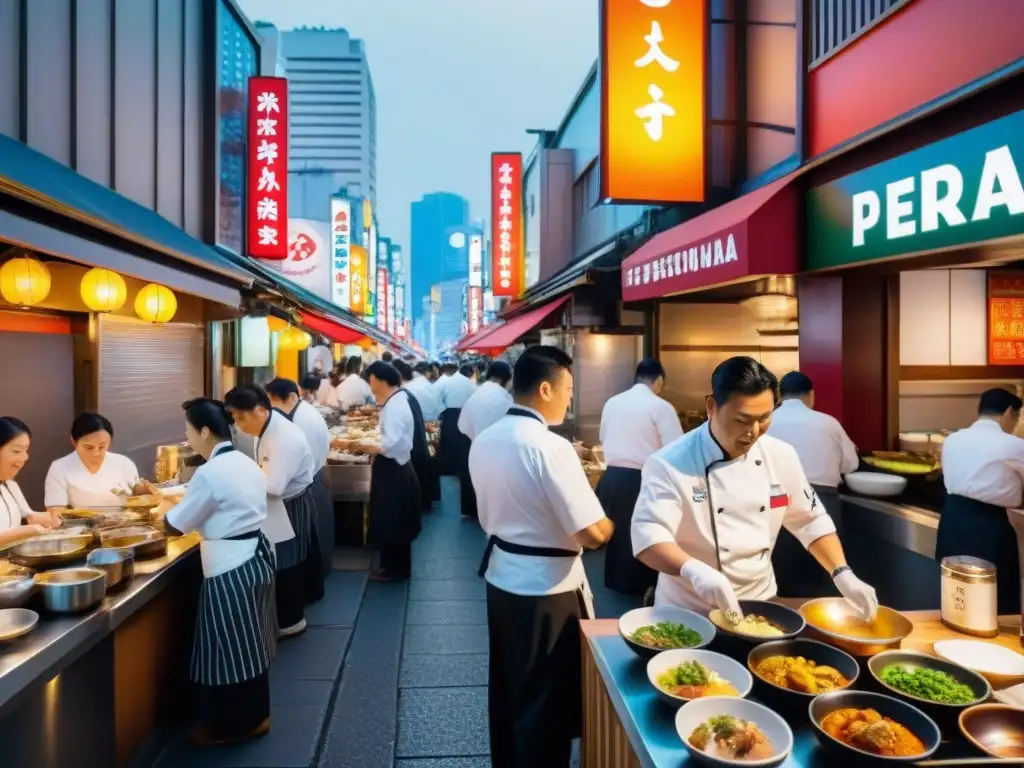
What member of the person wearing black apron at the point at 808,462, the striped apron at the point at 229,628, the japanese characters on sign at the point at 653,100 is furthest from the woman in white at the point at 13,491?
the japanese characters on sign at the point at 653,100

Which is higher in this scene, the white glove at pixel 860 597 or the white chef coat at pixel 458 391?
the white chef coat at pixel 458 391

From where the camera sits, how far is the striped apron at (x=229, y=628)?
4.22 metres

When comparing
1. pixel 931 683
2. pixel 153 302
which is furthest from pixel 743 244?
pixel 153 302

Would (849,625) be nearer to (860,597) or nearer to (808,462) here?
(860,597)

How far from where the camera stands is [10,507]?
482cm

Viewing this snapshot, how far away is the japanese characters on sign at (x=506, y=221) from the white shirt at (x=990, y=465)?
728 inches

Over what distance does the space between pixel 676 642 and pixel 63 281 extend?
24.4 feet

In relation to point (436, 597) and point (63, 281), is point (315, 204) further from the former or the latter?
point (436, 597)

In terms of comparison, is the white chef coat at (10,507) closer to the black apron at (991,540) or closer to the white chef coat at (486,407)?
the white chef coat at (486,407)

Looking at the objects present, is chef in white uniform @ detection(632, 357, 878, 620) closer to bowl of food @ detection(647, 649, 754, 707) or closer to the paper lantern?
bowl of food @ detection(647, 649, 754, 707)

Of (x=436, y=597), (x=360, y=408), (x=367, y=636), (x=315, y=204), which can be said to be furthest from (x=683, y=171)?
(x=315, y=204)

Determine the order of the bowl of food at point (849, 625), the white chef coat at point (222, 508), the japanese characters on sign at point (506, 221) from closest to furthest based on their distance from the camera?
the bowl of food at point (849, 625) → the white chef coat at point (222, 508) → the japanese characters on sign at point (506, 221)

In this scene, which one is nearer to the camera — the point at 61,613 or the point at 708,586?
the point at 708,586

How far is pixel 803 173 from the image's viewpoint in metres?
6.19
